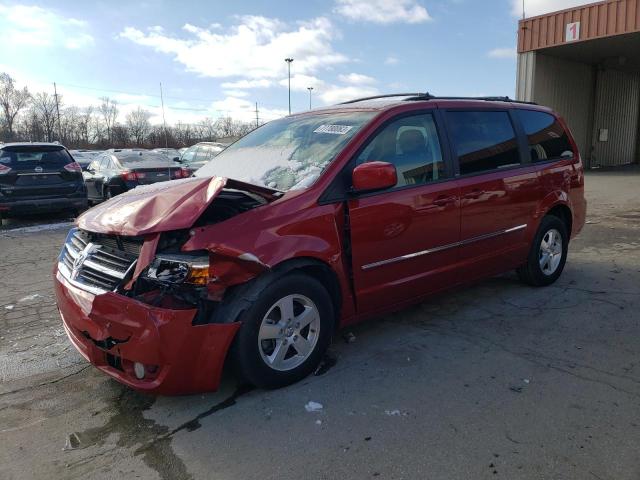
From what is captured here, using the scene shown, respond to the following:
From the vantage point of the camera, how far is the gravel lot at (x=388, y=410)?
8.25 ft

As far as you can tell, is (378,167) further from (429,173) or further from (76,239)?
(76,239)

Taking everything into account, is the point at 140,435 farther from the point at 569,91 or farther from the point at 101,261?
the point at 569,91

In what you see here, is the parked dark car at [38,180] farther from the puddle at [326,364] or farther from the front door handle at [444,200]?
the front door handle at [444,200]

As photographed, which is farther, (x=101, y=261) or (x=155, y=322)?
(x=101, y=261)

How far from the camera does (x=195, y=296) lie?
2.93 m

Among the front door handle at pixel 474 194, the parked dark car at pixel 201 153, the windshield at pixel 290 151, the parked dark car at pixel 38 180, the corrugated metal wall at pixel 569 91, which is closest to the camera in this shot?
Result: the windshield at pixel 290 151

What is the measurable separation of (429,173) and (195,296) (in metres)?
2.07

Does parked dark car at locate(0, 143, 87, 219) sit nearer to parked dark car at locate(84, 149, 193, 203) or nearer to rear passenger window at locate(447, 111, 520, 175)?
parked dark car at locate(84, 149, 193, 203)

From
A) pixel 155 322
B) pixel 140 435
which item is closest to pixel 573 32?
pixel 155 322

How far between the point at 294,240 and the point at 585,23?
17900 mm

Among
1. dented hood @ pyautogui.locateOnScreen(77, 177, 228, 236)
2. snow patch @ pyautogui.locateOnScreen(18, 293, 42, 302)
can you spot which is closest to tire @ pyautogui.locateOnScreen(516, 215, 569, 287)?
dented hood @ pyautogui.locateOnScreen(77, 177, 228, 236)

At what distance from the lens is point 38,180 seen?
10.2m

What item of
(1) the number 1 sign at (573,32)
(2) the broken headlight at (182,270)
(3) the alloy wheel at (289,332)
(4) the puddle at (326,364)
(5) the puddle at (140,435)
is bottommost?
(5) the puddle at (140,435)

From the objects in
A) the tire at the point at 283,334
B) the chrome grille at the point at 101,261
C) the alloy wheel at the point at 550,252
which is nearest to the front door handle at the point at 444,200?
the tire at the point at 283,334
